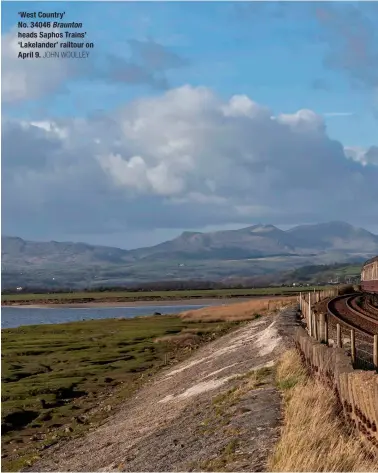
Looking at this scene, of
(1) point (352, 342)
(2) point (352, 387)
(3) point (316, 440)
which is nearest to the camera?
(3) point (316, 440)

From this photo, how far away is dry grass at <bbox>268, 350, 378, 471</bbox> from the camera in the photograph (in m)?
11.6

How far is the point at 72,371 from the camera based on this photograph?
141ft

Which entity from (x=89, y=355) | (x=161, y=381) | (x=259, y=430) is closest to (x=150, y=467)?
(x=259, y=430)

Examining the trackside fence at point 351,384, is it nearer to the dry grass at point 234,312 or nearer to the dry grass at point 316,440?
the dry grass at point 316,440

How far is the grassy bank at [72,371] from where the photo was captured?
27.8 m

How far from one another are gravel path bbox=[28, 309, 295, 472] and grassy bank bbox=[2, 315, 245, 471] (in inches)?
74.6

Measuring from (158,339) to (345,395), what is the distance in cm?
4532

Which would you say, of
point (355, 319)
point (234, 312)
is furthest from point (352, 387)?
point (234, 312)

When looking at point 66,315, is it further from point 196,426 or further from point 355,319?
point 196,426

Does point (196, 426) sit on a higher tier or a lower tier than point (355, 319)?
lower

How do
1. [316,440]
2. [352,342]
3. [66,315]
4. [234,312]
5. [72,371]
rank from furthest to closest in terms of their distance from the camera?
[66,315], [234,312], [72,371], [352,342], [316,440]

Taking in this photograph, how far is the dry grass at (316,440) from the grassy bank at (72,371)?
987 cm

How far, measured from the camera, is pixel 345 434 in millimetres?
13219

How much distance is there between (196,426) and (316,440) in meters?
6.54
